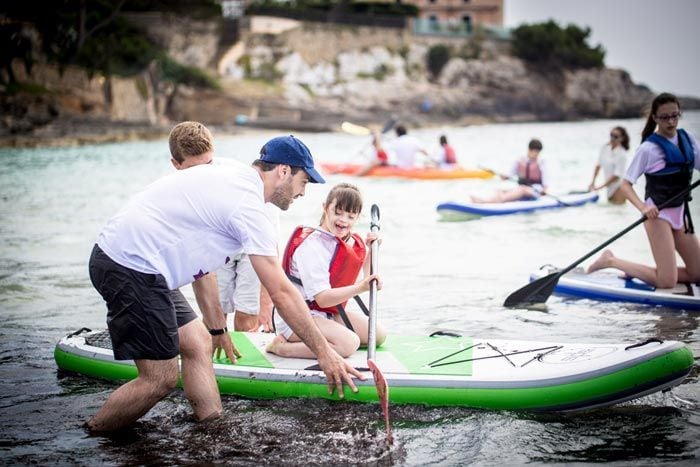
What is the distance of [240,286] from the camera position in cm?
539

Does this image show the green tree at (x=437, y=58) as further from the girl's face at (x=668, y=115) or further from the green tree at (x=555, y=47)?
the girl's face at (x=668, y=115)

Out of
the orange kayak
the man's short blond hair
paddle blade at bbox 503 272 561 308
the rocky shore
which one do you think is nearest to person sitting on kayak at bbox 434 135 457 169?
the orange kayak

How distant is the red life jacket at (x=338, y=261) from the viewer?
4.44 metres

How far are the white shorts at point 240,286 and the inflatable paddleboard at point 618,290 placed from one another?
3.03 meters

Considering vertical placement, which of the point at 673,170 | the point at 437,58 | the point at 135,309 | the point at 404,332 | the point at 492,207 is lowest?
the point at 404,332

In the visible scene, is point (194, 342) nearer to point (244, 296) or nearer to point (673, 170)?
point (244, 296)

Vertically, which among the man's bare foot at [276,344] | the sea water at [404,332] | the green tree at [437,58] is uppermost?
the green tree at [437,58]

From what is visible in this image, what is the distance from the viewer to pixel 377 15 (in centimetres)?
6444

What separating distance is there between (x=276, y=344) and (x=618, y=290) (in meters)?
3.47

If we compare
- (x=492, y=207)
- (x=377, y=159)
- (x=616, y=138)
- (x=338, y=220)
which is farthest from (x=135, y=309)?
(x=377, y=159)

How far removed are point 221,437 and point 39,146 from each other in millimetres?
33224

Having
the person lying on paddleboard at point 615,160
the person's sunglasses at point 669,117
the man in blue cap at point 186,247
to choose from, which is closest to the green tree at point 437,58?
the person lying on paddleboard at point 615,160

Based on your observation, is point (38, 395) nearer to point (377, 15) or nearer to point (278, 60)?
point (278, 60)

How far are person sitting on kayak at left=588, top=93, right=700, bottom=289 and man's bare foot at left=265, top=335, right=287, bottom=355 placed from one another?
312cm
